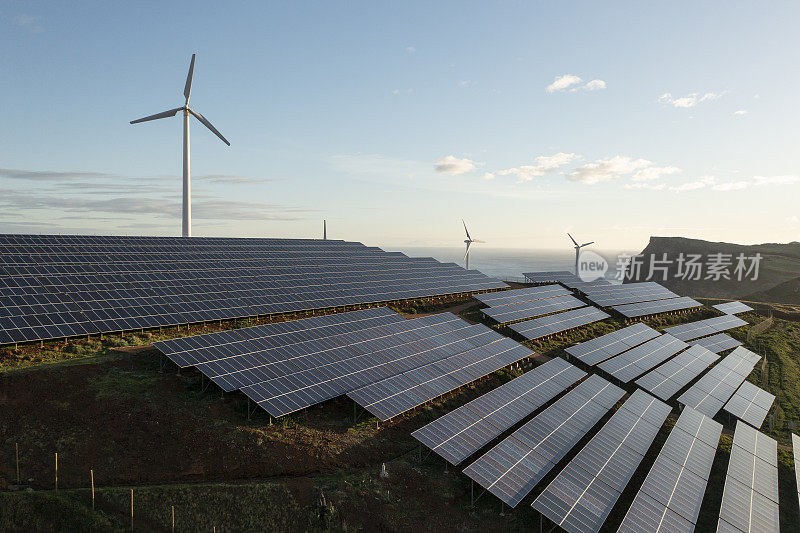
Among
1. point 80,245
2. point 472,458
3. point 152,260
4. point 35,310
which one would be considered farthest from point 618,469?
point 80,245

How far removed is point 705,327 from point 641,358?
31.5 metres

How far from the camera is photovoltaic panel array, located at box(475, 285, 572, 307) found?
63.2m

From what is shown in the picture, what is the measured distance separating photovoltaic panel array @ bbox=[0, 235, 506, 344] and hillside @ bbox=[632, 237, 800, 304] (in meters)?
118

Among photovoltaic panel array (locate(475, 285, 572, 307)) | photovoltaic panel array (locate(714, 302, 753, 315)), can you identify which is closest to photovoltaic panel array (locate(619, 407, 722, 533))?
photovoltaic panel array (locate(475, 285, 572, 307))

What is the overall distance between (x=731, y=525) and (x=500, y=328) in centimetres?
3342

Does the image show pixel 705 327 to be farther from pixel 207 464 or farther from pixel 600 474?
pixel 207 464

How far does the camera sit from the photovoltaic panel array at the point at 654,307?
71.5m

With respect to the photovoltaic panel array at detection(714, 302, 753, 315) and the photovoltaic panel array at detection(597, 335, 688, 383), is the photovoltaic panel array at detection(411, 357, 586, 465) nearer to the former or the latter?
the photovoltaic panel array at detection(597, 335, 688, 383)

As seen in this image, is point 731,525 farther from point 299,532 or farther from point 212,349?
point 212,349

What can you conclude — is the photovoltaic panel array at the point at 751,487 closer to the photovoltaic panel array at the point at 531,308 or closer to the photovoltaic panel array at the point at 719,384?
the photovoltaic panel array at the point at 719,384

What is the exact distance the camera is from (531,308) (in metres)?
63.0

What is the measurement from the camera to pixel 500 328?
180ft

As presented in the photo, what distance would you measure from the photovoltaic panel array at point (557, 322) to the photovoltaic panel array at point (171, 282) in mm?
15049

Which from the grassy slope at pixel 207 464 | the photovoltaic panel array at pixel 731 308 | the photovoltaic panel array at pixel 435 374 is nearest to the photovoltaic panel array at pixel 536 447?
the grassy slope at pixel 207 464
